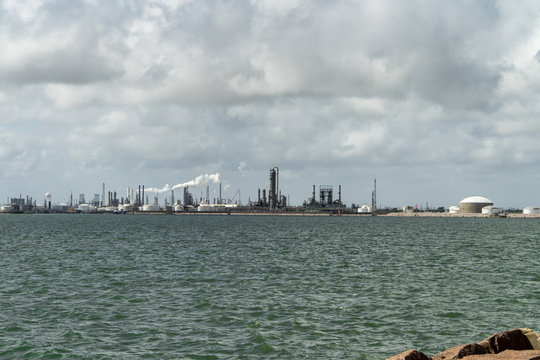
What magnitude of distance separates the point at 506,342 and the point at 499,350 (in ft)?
1.21

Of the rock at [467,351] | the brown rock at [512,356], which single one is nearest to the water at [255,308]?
the rock at [467,351]

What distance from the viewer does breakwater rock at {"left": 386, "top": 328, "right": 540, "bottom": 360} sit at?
1214cm

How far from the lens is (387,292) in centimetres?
2811

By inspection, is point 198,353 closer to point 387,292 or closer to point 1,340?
point 1,340

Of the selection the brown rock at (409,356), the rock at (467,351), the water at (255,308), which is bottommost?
the water at (255,308)

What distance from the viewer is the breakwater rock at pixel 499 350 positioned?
12.1 metres

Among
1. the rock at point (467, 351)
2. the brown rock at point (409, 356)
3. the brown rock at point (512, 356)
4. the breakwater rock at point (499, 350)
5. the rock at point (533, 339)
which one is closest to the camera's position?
the brown rock at point (512, 356)

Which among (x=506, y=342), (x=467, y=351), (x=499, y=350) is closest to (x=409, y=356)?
(x=467, y=351)

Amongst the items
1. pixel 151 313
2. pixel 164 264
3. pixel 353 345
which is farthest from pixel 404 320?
pixel 164 264

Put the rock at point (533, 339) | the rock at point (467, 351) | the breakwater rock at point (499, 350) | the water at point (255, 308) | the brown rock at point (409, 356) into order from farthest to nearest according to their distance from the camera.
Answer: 1. the water at point (255, 308)
2. the rock at point (533, 339)
3. the rock at point (467, 351)
4. the breakwater rock at point (499, 350)
5. the brown rock at point (409, 356)

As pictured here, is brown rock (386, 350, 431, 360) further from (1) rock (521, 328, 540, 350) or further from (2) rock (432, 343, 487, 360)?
(1) rock (521, 328, 540, 350)

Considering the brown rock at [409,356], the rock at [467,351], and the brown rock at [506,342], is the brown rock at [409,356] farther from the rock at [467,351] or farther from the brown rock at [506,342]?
the brown rock at [506,342]

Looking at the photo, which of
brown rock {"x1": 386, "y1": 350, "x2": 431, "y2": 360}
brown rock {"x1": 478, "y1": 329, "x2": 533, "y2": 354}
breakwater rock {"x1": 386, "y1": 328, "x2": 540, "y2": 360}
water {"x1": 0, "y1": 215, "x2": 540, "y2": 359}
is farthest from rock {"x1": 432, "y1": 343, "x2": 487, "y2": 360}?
water {"x1": 0, "y1": 215, "x2": 540, "y2": 359}

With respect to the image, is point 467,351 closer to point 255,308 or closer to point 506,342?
point 506,342
